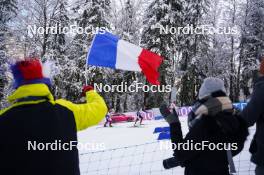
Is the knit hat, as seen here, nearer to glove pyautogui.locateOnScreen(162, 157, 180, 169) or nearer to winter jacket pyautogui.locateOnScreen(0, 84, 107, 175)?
glove pyautogui.locateOnScreen(162, 157, 180, 169)

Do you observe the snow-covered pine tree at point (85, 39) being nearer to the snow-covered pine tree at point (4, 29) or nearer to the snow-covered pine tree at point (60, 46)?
the snow-covered pine tree at point (60, 46)

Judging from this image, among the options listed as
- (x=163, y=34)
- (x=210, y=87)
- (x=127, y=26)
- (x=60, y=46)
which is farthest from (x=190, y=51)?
(x=210, y=87)

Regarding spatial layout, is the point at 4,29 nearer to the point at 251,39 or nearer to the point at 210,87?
the point at 251,39

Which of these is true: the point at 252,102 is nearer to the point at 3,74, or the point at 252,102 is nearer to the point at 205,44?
the point at 3,74

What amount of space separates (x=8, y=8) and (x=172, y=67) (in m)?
15.9

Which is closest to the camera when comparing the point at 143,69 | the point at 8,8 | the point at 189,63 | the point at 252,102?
the point at 252,102

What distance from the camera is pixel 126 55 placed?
303 inches

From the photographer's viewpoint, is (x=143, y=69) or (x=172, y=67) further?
(x=172, y=67)

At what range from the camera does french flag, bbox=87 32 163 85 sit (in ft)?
24.4

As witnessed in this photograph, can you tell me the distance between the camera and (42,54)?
32625 millimetres

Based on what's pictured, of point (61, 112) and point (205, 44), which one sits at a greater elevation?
point (205, 44)

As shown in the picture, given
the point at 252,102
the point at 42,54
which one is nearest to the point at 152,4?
the point at 42,54

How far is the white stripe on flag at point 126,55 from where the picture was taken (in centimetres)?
755

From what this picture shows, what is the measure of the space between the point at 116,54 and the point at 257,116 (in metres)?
4.03
